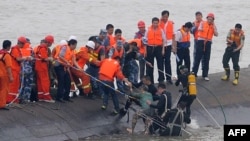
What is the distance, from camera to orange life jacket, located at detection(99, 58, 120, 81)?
1858 cm

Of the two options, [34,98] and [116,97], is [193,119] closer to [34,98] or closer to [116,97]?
[116,97]

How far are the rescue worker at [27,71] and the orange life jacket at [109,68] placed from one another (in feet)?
5.95

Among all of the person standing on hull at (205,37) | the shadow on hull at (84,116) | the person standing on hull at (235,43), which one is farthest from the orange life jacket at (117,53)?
the person standing on hull at (235,43)

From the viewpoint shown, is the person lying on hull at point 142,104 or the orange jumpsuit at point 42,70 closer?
the orange jumpsuit at point 42,70

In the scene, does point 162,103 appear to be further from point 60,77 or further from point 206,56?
point 206,56

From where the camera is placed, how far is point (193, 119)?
20.8 metres

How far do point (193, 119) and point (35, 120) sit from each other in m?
5.09

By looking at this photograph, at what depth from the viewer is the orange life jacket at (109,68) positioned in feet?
61.0

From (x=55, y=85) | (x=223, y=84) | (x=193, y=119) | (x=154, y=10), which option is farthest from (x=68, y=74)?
(x=154, y=10)

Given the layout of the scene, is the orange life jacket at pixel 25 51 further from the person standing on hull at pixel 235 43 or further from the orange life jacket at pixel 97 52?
the person standing on hull at pixel 235 43

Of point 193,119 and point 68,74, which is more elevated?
point 68,74

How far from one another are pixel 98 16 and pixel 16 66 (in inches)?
1080

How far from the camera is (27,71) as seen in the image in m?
18.0

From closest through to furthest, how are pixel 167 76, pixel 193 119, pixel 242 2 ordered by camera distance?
1. pixel 193 119
2. pixel 167 76
3. pixel 242 2
